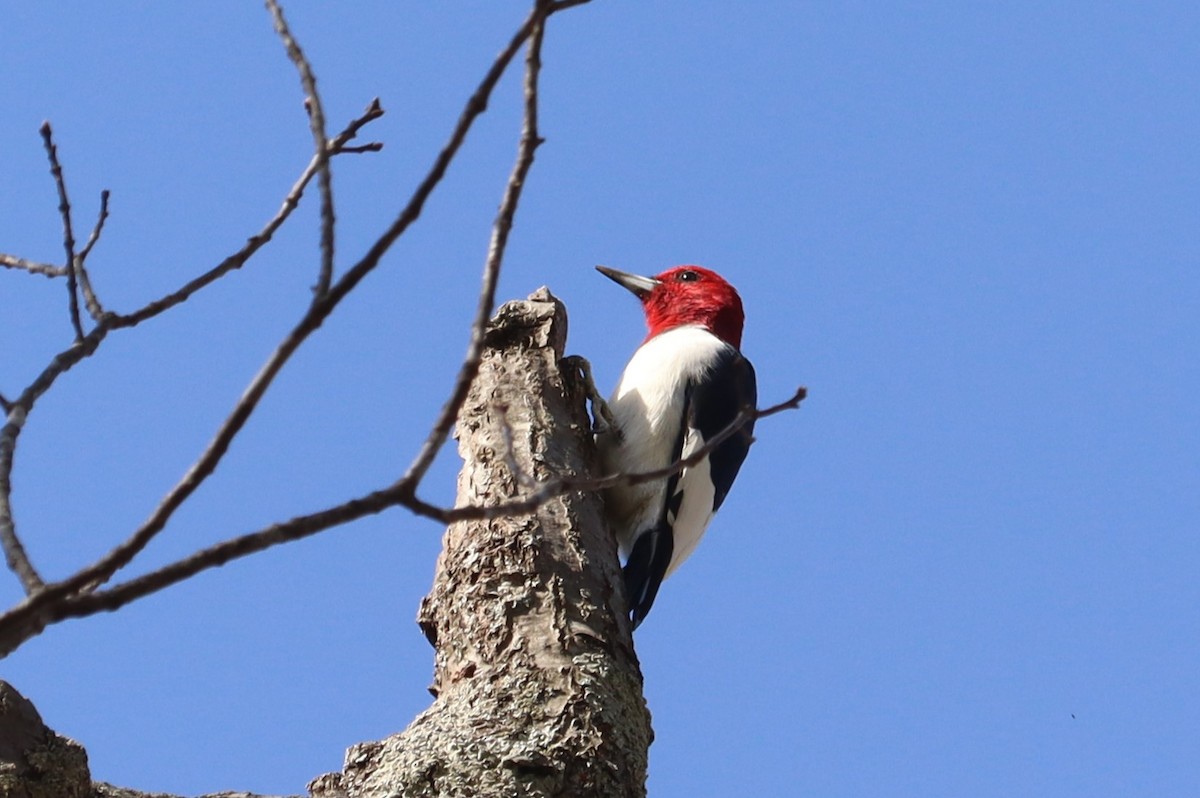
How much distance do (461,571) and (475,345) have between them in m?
2.16

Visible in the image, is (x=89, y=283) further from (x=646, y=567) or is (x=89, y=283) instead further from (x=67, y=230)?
(x=646, y=567)

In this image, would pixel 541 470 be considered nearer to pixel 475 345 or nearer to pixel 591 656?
pixel 591 656

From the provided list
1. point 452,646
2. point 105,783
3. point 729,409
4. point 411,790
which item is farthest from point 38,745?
point 729,409

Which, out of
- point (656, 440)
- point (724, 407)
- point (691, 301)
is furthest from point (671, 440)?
point (691, 301)

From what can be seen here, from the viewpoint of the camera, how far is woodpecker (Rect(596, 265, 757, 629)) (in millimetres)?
4480

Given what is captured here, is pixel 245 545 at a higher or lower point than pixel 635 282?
lower

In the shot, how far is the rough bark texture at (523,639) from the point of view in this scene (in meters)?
3.03

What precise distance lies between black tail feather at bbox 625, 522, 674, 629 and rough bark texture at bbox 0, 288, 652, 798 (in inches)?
14.0

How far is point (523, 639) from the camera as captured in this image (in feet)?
11.1

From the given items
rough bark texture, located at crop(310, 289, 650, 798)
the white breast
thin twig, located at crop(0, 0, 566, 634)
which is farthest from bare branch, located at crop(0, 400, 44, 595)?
the white breast

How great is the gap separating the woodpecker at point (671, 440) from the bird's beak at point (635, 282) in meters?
0.34

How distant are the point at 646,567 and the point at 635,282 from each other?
175cm

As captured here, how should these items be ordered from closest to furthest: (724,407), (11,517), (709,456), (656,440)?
(11,517)
(656,440)
(724,407)
(709,456)

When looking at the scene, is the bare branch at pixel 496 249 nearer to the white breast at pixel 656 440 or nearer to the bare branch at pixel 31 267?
the bare branch at pixel 31 267
